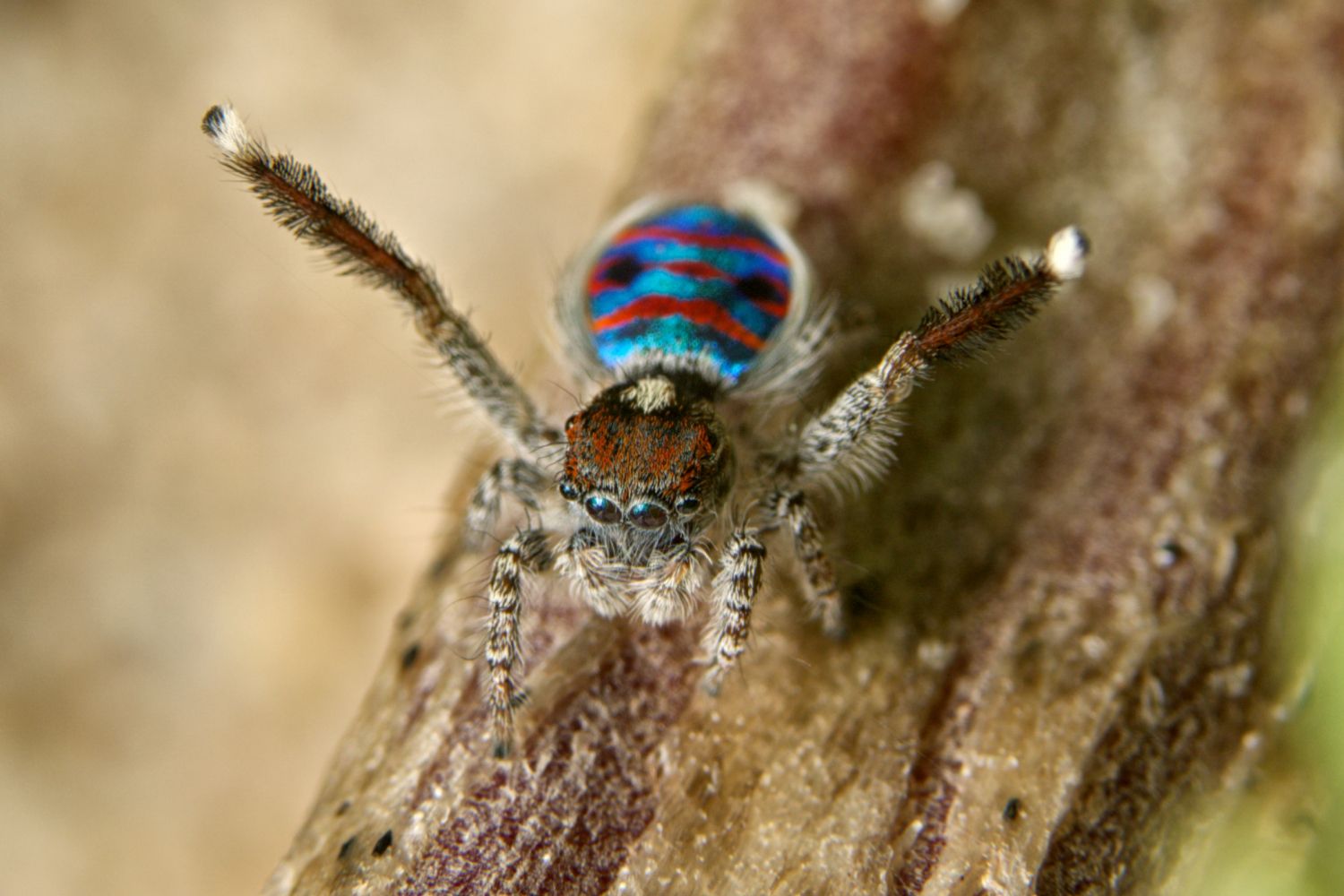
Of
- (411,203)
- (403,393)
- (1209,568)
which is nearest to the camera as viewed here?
(1209,568)

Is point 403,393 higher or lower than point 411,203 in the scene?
lower

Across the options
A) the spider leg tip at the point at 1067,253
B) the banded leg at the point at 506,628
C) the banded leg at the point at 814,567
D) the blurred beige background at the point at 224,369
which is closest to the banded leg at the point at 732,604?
the banded leg at the point at 814,567

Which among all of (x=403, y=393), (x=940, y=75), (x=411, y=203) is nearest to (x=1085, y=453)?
(x=940, y=75)

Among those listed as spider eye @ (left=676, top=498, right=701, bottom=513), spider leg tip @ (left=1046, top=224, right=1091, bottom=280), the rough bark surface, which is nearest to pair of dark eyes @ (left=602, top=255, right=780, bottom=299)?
the rough bark surface

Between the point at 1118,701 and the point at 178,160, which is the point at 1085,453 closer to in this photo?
the point at 1118,701

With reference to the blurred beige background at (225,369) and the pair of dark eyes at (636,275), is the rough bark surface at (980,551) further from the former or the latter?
the blurred beige background at (225,369)

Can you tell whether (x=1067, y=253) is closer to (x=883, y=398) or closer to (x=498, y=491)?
(x=883, y=398)

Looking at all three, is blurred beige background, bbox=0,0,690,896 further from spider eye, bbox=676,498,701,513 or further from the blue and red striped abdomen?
spider eye, bbox=676,498,701,513

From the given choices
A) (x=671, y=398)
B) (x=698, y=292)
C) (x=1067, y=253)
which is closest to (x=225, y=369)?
(x=698, y=292)
